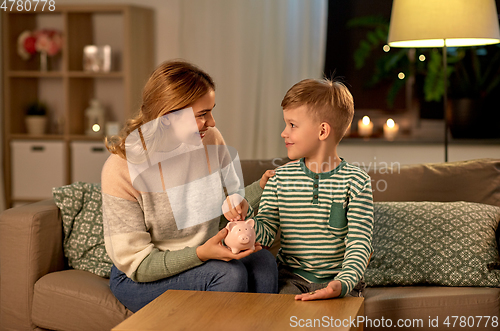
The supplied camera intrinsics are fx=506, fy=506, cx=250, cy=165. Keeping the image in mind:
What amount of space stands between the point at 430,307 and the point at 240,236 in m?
0.74

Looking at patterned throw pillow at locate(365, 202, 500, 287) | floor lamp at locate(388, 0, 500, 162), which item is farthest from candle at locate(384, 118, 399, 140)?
patterned throw pillow at locate(365, 202, 500, 287)

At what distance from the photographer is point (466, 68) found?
3121mm

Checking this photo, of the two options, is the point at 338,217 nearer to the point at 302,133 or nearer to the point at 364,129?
the point at 302,133

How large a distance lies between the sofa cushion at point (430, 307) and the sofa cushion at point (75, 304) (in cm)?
76

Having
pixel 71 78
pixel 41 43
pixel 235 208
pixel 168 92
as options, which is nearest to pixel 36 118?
pixel 71 78

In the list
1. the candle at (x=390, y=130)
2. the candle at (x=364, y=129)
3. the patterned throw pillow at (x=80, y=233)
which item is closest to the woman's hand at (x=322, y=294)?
Result: the patterned throw pillow at (x=80, y=233)

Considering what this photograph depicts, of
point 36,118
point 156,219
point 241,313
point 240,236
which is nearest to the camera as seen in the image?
point 241,313

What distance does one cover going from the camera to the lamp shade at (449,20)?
206cm

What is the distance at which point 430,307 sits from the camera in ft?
5.09

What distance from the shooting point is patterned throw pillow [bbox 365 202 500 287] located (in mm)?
1649

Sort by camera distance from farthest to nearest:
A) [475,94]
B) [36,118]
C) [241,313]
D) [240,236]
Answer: [36,118] → [475,94] → [240,236] → [241,313]

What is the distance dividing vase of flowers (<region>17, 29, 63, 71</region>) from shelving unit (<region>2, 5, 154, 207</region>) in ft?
0.23

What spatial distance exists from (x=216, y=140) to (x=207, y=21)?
2.03 m

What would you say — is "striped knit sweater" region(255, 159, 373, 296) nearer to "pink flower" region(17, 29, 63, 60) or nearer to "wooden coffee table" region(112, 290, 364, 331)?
"wooden coffee table" region(112, 290, 364, 331)
